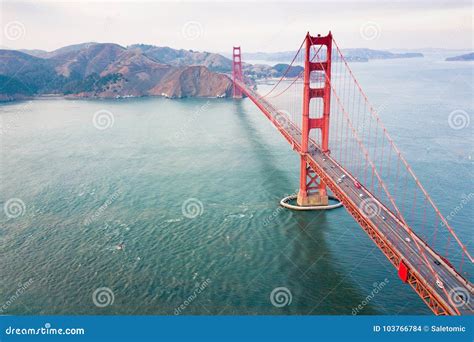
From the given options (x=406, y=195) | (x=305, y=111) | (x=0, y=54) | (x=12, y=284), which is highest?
(x=0, y=54)

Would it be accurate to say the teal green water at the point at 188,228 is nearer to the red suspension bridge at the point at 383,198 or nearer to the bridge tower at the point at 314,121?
the bridge tower at the point at 314,121

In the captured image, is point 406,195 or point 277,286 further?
point 406,195

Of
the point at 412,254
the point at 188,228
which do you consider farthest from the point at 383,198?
the point at 188,228

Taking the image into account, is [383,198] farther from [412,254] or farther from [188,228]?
[188,228]

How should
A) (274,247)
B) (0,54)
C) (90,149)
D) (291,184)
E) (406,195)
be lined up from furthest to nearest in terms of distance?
1. (0,54)
2. (90,149)
3. (291,184)
4. (406,195)
5. (274,247)

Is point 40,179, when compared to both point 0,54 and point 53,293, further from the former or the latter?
point 0,54

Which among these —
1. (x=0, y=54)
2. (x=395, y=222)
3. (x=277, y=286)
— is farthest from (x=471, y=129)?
(x=0, y=54)

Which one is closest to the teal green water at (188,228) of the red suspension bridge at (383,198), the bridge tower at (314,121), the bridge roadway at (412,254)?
the bridge tower at (314,121)
